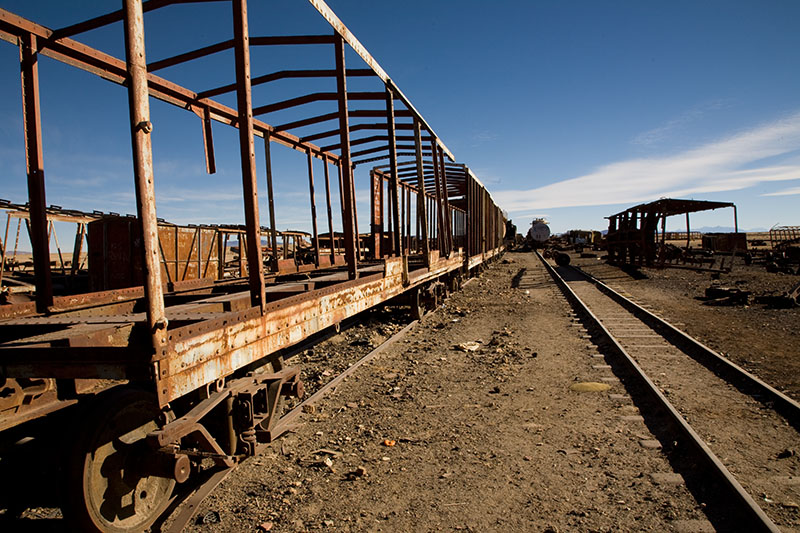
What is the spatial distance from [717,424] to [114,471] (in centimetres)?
513

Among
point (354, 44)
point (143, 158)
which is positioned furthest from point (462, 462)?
point (354, 44)

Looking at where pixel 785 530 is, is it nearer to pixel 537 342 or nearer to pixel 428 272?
pixel 537 342

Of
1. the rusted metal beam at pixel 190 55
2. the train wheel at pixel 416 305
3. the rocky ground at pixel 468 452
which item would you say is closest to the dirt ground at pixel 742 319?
the rocky ground at pixel 468 452

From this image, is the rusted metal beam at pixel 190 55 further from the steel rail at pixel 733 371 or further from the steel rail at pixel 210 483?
the steel rail at pixel 733 371

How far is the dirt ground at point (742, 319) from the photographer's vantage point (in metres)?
6.27

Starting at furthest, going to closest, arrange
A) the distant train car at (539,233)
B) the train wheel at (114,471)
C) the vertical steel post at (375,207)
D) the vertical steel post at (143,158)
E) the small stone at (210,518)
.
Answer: the distant train car at (539,233), the vertical steel post at (375,207), the small stone at (210,518), the train wheel at (114,471), the vertical steel post at (143,158)

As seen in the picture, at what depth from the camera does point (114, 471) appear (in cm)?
248

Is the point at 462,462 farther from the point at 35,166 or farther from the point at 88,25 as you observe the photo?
the point at 88,25

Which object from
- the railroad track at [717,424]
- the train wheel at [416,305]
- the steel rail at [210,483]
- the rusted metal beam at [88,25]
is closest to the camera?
the steel rail at [210,483]

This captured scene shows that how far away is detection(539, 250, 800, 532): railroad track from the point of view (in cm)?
304

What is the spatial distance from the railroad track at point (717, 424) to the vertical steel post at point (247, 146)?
352cm

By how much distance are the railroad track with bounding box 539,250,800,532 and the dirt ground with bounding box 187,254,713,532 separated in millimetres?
180

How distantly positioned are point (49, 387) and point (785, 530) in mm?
4673

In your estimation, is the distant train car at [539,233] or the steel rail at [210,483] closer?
the steel rail at [210,483]
